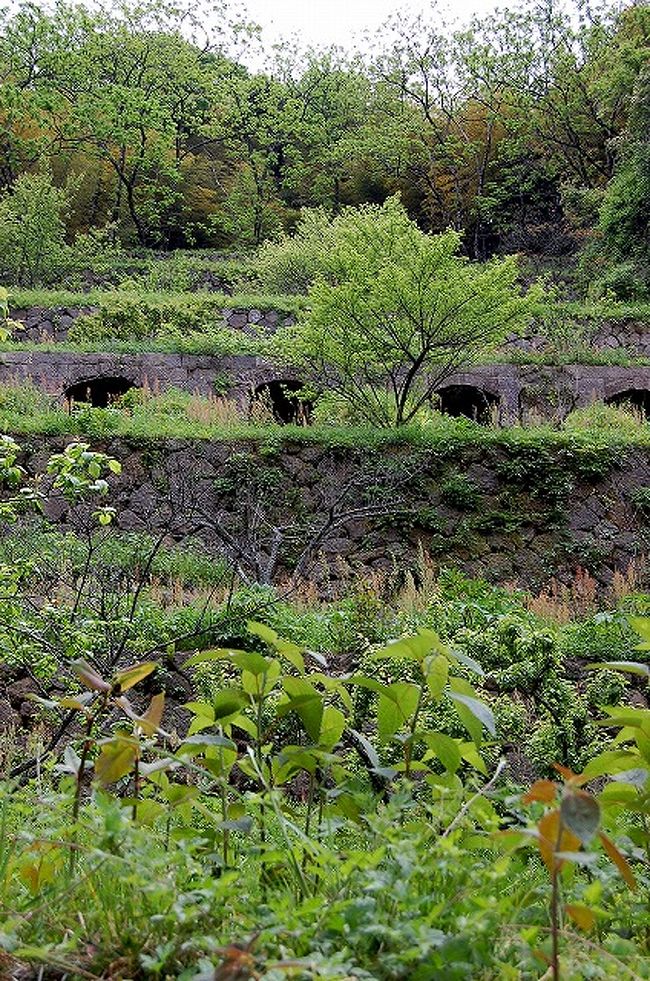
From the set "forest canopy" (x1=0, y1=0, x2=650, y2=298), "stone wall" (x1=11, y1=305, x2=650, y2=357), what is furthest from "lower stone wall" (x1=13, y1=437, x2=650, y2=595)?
"forest canopy" (x1=0, y1=0, x2=650, y2=298)

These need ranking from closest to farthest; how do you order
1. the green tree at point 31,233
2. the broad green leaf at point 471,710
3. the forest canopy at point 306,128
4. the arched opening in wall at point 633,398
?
the broad green leaf at point 471,710 → the arched opening in wall at point 633,398 → the green tree at point 31,233 → the forest canopy at point 306,128

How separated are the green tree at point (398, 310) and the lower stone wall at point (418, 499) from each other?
1404mm

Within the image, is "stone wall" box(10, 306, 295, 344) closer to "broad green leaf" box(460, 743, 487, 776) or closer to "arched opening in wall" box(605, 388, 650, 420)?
"arched opening in wall" box(605, 388, 650, 420)

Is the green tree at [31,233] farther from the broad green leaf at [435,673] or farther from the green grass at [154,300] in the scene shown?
the broad green leaf at [435,673]

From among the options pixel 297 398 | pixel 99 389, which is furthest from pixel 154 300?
pixel 297 398

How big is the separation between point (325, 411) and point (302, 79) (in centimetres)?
2636

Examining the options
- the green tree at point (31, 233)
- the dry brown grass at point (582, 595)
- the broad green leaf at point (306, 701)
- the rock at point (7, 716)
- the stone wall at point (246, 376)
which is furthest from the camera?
the green tree at point (31, 233)

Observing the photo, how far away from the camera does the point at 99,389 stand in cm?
1912

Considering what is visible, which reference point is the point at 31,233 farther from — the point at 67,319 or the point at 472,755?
the point at 472,755

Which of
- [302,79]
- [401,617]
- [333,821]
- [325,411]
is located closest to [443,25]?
[302,79]

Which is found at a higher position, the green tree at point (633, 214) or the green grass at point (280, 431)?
the green tree at point (633, 214)

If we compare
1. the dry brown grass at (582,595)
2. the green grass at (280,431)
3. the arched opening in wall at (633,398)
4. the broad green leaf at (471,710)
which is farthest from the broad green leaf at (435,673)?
the arched opening in wall at (633,398)

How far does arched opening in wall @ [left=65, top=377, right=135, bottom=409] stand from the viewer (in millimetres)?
18031

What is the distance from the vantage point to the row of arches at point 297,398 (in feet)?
58.7
